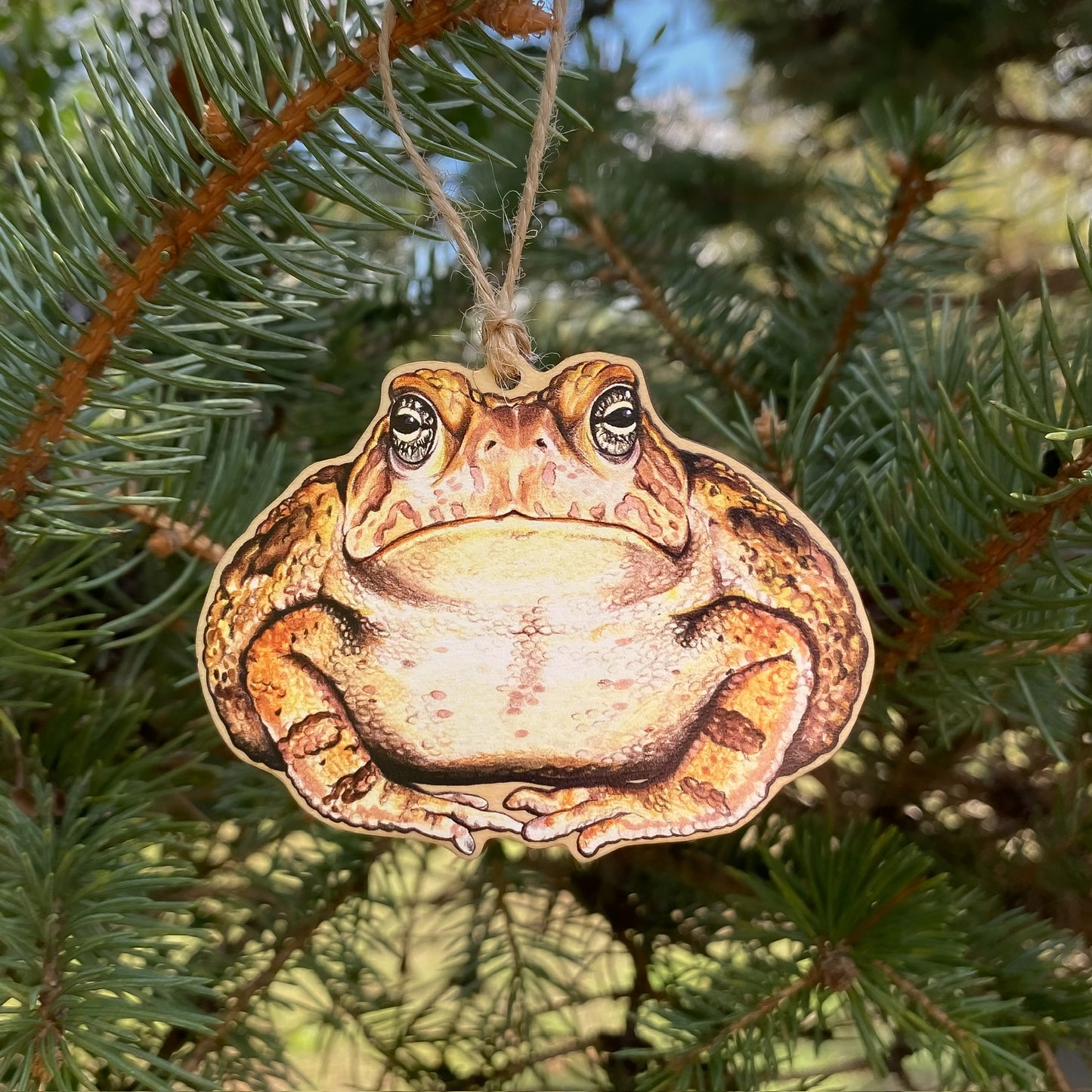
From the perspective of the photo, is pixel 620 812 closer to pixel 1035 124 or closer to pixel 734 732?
pixel 734 732

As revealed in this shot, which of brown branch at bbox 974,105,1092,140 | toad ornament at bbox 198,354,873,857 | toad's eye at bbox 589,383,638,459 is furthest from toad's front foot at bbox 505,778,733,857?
brown branch at bbox 974,105,1092,140

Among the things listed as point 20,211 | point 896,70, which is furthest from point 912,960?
point 896,70

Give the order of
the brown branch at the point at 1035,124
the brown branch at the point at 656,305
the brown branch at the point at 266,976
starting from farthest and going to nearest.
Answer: the brown branch at the point at 1035,124 < the brown branch at the point at 656,305 < the brown branch at the point at 266,976

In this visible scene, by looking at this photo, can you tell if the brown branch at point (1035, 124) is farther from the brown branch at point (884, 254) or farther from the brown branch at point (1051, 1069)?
the brown branch at point (1051, 1069)

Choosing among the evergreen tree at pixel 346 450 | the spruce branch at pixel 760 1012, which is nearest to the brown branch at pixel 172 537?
the evergreen tree at pixel 346 450

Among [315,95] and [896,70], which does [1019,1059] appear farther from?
[896,70]

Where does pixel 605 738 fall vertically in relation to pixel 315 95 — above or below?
below
